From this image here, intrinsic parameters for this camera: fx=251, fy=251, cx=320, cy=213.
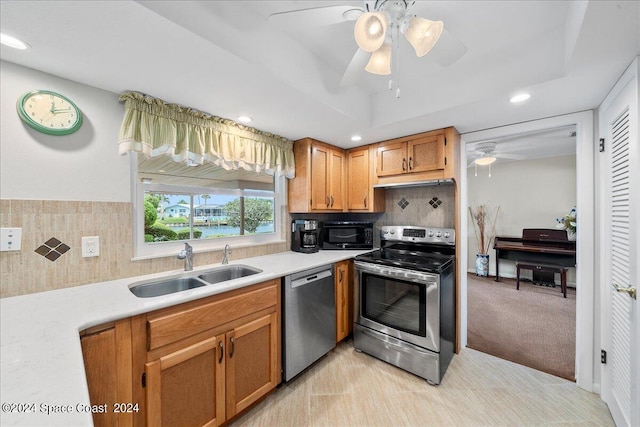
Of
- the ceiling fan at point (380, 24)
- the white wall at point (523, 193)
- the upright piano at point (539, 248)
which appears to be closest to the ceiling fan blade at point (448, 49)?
the ceiling fan at point (380, 24)

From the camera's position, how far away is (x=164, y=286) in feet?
5.64

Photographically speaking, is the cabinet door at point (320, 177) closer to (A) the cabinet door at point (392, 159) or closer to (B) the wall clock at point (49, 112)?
(A) the cabinet door at point (392, 159)

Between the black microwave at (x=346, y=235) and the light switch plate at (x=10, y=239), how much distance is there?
2244 millimetres

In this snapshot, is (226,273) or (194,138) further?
(226,273)

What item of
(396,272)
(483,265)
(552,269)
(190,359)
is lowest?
(483,265)

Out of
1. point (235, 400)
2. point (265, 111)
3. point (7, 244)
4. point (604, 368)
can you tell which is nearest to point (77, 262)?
point (7, 244)

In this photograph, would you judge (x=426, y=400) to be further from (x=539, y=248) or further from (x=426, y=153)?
(x=539, y=248)

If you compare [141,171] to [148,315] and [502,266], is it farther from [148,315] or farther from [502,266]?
[502,266]

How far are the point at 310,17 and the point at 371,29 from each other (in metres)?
0.26

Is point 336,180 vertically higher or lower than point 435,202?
higher

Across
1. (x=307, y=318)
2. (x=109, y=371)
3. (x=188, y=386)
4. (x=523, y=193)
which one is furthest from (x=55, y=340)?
(x=523, y=193)

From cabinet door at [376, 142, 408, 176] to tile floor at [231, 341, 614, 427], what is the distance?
182 centimetres

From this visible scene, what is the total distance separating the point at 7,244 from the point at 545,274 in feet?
20.5

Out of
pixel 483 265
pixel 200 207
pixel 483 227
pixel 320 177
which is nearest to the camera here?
pixel 200 207
